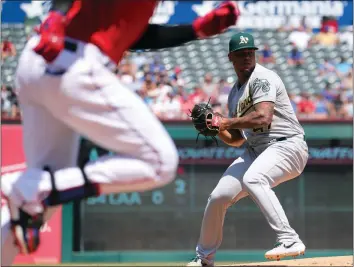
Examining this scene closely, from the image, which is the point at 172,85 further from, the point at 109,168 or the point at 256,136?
the point at 109,168

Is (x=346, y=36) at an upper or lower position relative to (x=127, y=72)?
upper

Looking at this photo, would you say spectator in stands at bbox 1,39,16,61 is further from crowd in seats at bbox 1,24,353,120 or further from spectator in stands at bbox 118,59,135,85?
spectator in stands at bbox 118,59,135,85

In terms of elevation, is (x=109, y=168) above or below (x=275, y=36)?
below

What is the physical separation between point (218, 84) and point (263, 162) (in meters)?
7.70

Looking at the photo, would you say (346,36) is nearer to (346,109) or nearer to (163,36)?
(346,109)

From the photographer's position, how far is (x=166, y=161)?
4406mm

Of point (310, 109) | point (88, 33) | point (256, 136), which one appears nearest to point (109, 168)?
point (88, 33)

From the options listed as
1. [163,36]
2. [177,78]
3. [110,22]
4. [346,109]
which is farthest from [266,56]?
[110,22]

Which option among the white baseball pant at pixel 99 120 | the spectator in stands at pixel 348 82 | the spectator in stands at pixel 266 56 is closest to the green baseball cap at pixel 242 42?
the white baseball pant at pixel 99 120

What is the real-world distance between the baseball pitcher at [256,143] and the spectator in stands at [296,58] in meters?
8.63

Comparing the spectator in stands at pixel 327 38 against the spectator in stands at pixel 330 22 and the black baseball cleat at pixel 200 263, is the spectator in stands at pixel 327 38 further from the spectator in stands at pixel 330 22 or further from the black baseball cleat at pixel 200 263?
the black baseball cleat at pixel 200 263

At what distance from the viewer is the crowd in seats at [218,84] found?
12.7 m

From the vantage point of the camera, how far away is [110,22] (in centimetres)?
450

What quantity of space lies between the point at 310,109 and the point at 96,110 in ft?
29.6
